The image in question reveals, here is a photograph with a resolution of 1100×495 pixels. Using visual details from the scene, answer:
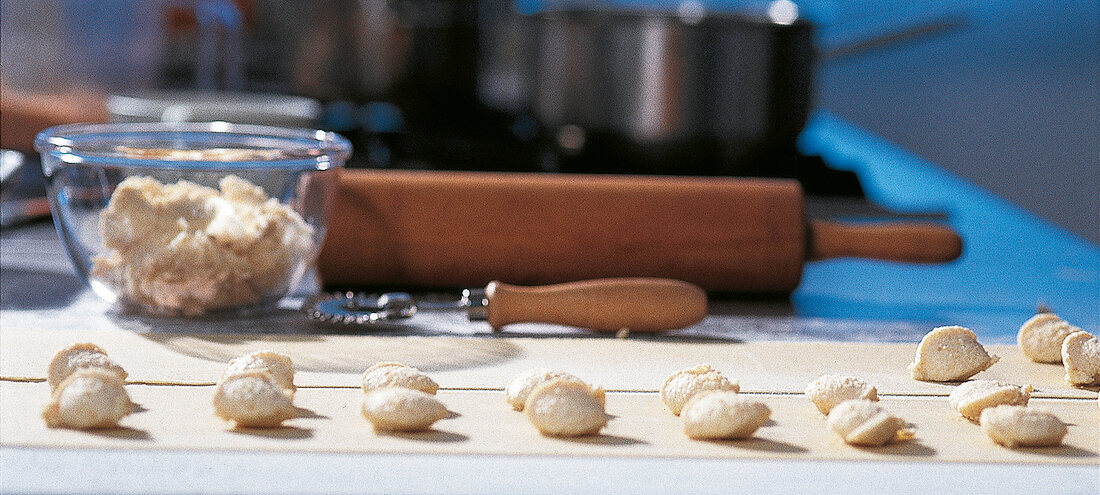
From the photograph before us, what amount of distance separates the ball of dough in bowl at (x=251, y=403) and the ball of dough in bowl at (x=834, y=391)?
0.31m

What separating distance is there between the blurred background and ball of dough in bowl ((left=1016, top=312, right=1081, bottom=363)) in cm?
84

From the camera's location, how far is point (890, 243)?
116 cm

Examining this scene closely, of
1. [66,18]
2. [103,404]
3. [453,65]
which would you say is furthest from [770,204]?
[66,18]

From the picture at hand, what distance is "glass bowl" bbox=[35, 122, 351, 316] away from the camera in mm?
958

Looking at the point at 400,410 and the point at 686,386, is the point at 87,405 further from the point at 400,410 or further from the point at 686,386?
the point at 686,386

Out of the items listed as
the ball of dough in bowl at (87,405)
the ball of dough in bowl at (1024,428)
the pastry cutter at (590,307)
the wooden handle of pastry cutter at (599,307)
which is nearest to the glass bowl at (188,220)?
the pastry cutter at (590,307)

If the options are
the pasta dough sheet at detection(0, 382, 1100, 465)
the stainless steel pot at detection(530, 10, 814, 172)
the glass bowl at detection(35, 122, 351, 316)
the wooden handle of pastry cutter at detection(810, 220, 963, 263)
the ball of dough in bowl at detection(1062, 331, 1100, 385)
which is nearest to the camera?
the pasta dough sheet at detection(0, 382, 1100, 465)

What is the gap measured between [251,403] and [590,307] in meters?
0.38

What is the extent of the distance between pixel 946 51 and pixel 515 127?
0.96m

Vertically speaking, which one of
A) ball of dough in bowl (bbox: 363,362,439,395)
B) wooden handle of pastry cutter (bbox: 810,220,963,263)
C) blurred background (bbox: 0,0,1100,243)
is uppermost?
blurred background (bbox: 0,0,1100,243)

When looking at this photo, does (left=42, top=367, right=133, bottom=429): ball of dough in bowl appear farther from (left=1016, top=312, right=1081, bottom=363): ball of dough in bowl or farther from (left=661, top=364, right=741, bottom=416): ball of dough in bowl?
(left=1016, top=312, right=1081, bottom=363): ball of dough in bowl

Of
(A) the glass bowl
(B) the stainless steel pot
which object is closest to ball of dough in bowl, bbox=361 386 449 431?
(A) the glass bowl

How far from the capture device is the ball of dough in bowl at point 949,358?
825mm

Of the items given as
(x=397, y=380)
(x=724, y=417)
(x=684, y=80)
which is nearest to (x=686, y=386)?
(x=724, y=417)
